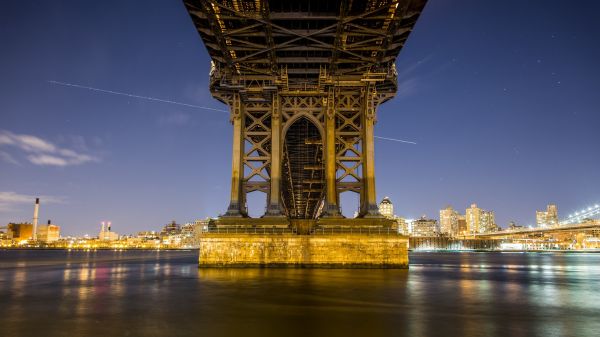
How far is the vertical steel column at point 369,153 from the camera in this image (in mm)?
33544

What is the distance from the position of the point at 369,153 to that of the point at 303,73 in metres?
8.55

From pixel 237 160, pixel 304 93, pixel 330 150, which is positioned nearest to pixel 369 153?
pixel 330 150

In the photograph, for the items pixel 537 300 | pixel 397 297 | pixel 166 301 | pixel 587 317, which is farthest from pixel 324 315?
pixel 537 300

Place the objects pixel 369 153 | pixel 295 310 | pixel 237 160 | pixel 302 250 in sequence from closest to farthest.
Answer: pixel 295 310 → pixel 302 250 → pixel 237 160 → pixel 369 153

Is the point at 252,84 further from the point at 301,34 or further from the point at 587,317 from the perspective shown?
the point at 587,317

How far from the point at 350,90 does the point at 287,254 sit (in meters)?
15.6

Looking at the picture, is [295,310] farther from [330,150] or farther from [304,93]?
[304,93]

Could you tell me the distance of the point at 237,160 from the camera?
3409 centimetres

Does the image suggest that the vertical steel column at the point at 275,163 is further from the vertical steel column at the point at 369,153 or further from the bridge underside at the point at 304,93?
the vertical steel column at the point at 369,153

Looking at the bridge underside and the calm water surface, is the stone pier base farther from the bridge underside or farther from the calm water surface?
the calm water surface

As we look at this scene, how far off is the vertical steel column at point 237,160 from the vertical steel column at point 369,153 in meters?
10.0

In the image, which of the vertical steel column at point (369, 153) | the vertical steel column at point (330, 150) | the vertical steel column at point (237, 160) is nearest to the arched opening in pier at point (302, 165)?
the vertical steel column at point (330, 150)

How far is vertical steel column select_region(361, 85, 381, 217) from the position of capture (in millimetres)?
33544

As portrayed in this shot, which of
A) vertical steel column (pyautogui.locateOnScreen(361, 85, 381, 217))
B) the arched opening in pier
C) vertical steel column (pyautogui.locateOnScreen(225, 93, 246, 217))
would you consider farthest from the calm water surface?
the arched opening in pier
